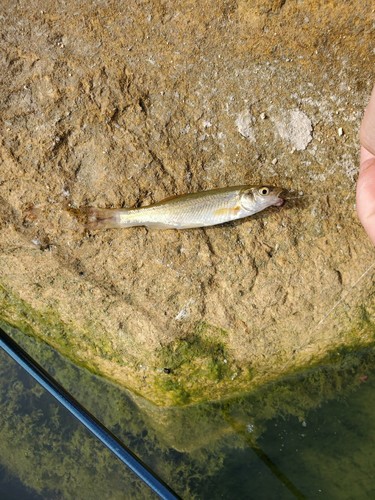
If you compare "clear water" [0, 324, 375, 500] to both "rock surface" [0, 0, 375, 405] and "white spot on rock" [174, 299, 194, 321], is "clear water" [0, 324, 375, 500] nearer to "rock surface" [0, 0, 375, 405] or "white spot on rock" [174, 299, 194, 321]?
"rock surface" [0, 0, 375, 405]

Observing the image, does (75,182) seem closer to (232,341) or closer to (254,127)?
(254,127)

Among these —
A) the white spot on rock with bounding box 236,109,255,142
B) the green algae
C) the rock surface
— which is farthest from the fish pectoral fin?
the green algae

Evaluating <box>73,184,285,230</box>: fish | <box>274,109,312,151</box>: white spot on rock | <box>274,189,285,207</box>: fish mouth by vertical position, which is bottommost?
<box>274,189,285,207</box>: fish mouth

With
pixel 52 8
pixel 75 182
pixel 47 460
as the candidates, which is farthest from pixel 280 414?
pixel 52 8

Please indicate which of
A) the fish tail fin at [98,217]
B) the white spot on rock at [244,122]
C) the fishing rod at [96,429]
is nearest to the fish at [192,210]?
the fish tail fin at [98,217]

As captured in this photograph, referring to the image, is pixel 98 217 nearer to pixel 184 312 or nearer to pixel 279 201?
pixel 184 312

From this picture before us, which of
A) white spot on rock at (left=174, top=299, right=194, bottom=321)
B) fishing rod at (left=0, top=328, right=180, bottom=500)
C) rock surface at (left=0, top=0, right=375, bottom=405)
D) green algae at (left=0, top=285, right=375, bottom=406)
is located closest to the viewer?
fishing rod at (left=0, top=328, right=180, bottom=500)

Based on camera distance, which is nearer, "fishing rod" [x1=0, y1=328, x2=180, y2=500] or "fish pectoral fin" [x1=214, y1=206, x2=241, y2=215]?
"fishing rod" [x1=0, y1=328, x2=180, y2=500]
